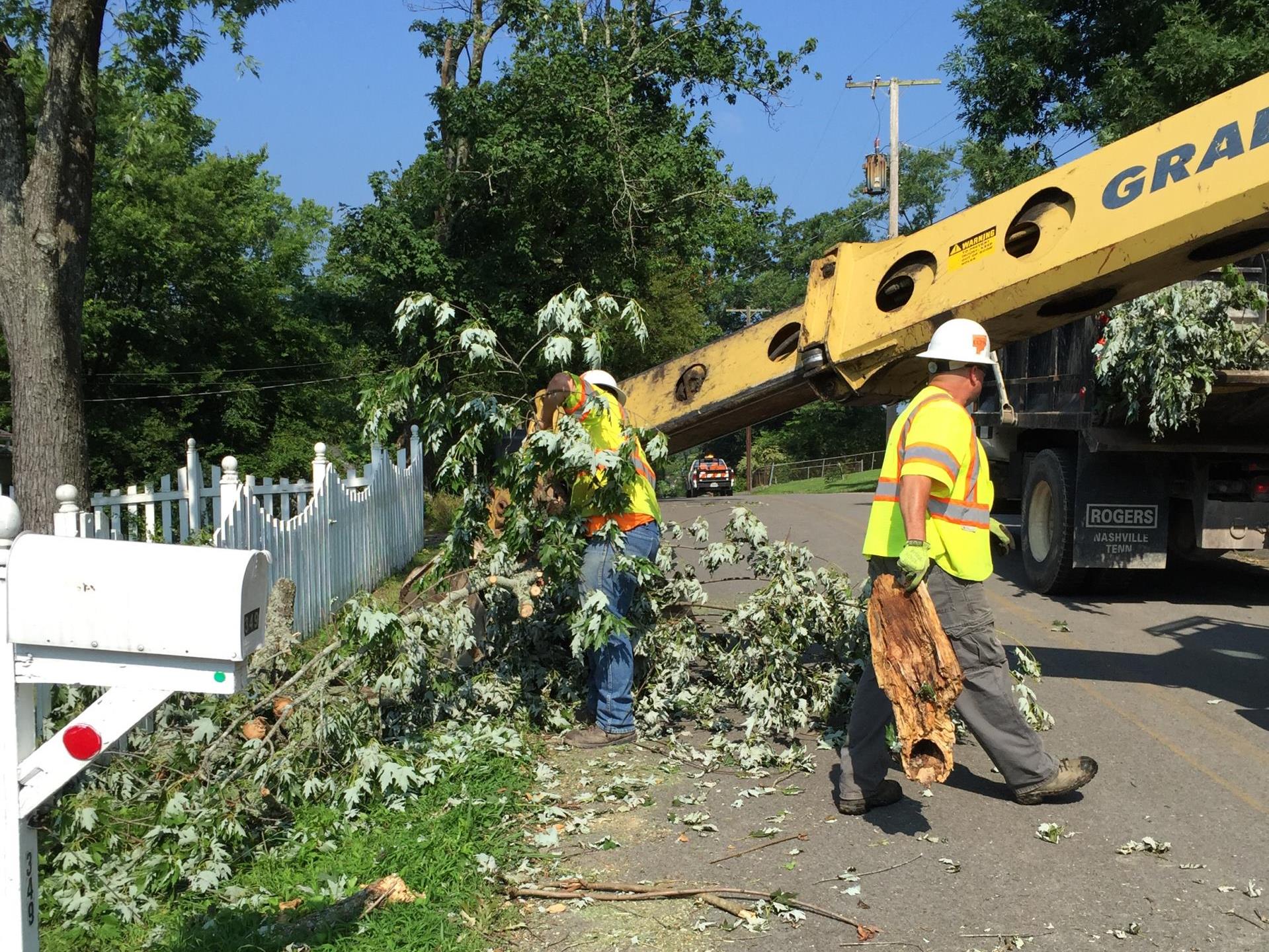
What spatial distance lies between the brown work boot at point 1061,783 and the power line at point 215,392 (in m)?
31.1

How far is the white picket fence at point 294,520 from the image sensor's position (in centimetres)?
734

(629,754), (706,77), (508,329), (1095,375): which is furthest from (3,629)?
(706,77)

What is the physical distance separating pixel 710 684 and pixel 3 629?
472 centimetres

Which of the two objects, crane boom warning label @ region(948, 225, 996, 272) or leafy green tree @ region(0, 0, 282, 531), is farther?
leafy green tree @ region(0, 0, 282, 531)

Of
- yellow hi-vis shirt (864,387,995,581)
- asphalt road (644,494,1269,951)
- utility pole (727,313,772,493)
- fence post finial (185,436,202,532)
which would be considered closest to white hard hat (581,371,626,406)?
yellow hi-vis shirt (864,387,995,581)

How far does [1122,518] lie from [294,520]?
657 cm

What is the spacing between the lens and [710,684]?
22.0ft

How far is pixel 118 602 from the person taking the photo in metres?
2.37

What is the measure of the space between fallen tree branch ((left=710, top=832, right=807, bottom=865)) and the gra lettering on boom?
3133 mm

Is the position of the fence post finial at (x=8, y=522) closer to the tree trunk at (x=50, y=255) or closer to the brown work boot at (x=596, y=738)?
the brown work boot at (x=596, y=738)

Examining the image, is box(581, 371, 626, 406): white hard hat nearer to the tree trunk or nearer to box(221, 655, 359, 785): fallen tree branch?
box(221, 655, 359, 785): fallen tree branch

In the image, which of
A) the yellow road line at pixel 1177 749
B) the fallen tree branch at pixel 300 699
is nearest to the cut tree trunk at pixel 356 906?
the fallen tree branch at pixel 300 699

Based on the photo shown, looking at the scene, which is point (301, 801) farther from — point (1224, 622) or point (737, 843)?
point (1224, 622)

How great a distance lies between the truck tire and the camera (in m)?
9.91
